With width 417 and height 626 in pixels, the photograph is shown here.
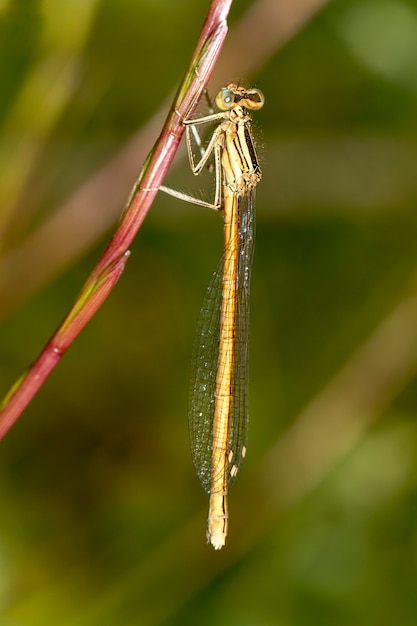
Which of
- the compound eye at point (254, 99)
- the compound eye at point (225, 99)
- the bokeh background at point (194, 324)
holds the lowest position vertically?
the bokeh background at point (194, 324)

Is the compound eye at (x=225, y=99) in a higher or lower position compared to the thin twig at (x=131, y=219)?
higher

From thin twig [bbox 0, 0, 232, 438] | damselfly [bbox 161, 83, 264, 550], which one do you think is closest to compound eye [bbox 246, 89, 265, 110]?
damselfly [bbox 161, 83, 264, 550]

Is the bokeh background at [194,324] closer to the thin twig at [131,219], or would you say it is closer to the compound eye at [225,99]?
the compound eye at [225,99]

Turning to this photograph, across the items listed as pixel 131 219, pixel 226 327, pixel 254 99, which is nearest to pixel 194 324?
pixel 226 327

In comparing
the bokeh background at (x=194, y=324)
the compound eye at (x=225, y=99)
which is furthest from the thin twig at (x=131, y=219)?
the bokeh background at (x=194, y=324)

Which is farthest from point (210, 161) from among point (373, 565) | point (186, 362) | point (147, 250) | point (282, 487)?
point (373, 565)

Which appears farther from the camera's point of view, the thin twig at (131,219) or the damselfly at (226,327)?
the damselfly at (226,327)

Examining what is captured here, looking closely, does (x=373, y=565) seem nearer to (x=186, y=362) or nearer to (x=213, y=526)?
(x=213, y=526)
